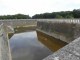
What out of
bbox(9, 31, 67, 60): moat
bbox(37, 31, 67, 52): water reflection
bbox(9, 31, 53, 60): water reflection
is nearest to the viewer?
bbox(9, 31, 53, 60): water reflection

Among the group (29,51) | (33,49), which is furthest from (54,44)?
(29,51)

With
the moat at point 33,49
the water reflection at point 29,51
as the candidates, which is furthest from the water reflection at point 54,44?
the water reflection at point 29,51

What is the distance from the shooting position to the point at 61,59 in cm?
135

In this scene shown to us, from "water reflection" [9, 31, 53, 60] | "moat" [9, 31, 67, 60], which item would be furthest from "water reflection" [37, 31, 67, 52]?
"water reflection" [9, 31, 53, 60]

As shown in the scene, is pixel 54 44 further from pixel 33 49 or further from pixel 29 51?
pixel 29 51

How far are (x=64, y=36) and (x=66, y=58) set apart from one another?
11.9 metres

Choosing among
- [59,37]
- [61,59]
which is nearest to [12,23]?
[59,37]

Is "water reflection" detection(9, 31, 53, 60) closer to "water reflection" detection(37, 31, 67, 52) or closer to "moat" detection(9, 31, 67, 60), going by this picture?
"moat" detection(9, 31, 67, 60)

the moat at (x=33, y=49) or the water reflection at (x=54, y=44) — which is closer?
the moat at (x=33, y=49)

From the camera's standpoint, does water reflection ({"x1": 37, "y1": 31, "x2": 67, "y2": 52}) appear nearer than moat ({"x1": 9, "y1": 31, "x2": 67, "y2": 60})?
No

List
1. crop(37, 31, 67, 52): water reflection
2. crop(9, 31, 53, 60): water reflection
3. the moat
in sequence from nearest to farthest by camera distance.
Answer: crop(9, 31, 53, 60): water reflection < the moat < crop(37, 31, 67, 52): water reflection

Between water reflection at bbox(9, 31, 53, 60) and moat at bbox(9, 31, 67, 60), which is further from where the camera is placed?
moat at bbox(9, 31, 67, 60)

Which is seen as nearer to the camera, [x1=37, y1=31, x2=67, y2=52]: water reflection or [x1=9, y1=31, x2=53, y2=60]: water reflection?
[x1=9, y1=31, x2=53, y2=60]: water reflection

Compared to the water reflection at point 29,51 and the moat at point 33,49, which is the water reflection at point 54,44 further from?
the water reflection at point 29,51
